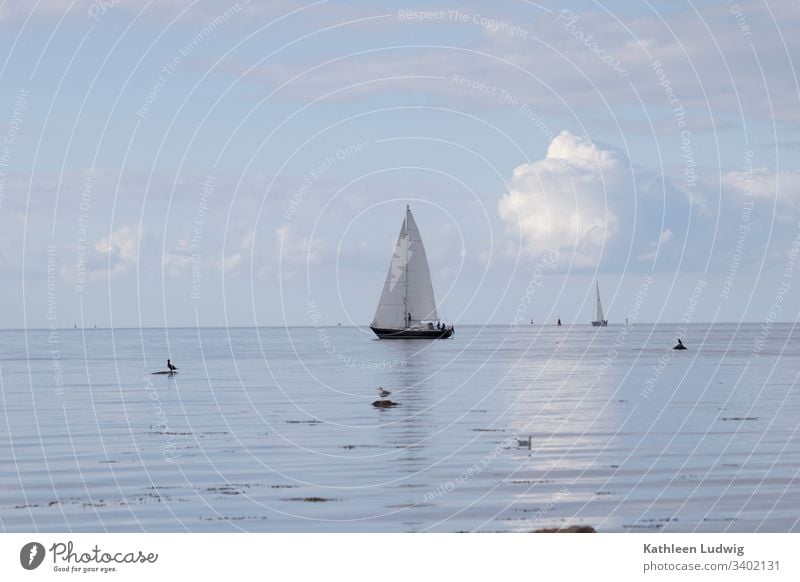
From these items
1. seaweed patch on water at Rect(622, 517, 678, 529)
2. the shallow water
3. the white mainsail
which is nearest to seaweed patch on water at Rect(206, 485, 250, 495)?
the shallow water

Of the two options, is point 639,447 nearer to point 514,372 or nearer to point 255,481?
point 255,481

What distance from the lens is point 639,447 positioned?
2188 inches

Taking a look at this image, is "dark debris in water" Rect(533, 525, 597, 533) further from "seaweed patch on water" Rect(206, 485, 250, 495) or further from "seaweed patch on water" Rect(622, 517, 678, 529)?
"seaweed patch on water" Rect(206, 485, 250, 495)

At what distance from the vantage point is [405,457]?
52.6 m

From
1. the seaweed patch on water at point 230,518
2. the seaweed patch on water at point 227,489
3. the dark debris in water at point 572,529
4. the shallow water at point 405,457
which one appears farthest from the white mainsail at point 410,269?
the dark debris in water at point 572,529

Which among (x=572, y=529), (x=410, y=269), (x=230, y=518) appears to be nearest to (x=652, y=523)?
(x=572, y=529)

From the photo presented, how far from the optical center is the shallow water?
126 feet

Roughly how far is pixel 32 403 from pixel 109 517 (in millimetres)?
50196

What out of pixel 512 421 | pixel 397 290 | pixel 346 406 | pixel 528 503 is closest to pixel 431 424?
pixel 512 421

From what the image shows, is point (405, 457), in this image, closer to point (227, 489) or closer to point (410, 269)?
point (227, 489)

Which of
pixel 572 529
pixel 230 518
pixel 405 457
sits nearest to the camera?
pixel 572 529

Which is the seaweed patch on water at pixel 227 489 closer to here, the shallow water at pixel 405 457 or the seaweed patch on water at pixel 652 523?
the shallow water at pixel 405 457

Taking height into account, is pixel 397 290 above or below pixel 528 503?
above

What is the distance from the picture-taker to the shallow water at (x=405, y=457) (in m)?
38.5
